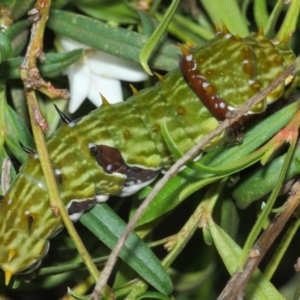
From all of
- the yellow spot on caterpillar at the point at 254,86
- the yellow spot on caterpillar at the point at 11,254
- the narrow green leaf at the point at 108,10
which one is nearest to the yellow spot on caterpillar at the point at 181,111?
the yellow spot on caterpillar at the point at 254,86

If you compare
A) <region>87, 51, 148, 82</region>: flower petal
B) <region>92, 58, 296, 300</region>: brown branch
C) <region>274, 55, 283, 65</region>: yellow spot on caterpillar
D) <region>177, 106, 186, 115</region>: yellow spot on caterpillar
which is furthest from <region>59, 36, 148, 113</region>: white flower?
<region>92, 58, 296, 300</region>: brown branch

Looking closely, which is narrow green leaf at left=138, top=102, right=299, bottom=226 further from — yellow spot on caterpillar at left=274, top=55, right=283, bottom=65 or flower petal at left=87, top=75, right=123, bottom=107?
flower petal at left=87, top=75, right=123, bottom=107

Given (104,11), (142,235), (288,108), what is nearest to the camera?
(288,108)

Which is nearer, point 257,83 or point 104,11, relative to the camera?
point 257,83

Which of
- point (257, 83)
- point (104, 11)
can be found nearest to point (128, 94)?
point (104, 11)

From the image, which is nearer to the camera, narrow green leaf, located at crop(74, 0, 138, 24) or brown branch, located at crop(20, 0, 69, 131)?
brown branch, located at crop(20, 0, 69, 131)

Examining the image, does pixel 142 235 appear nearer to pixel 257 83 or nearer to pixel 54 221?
pixel 54 221
